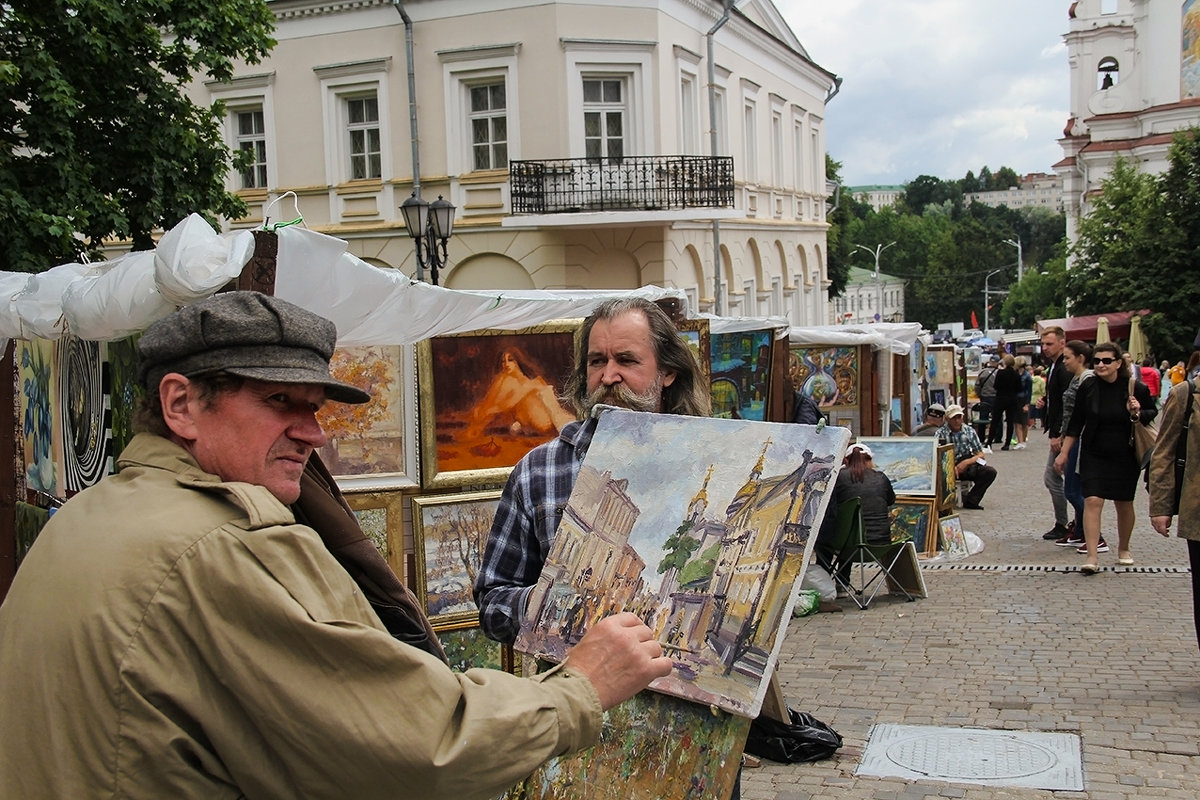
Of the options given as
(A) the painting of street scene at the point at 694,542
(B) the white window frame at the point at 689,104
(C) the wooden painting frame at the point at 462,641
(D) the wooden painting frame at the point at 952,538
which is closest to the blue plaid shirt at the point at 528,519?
(A) the painting of street scene at the point at 694,542

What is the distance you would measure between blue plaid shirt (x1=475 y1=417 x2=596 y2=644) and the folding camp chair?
23.3 ft

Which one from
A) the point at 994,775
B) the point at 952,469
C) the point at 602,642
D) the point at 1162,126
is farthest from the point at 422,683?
the point at 1162,126

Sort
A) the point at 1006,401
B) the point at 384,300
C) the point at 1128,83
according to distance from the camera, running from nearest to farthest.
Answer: the point at 384,300 → the point at 1006,401 → the point at 1128,83

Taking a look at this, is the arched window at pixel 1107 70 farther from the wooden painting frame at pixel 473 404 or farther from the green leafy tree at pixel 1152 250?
the wooden painting frame at pixel 473 404

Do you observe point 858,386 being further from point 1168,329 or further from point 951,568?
point 1168,329

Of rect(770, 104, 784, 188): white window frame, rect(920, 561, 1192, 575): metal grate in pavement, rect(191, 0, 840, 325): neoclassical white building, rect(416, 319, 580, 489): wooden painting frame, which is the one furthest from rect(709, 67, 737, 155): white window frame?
rect(416, 319, 580, 489): wooden painting frame

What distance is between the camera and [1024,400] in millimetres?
24281

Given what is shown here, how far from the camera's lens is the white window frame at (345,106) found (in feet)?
75.8

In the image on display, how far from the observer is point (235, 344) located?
198 centimetres

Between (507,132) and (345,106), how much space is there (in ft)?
12.1

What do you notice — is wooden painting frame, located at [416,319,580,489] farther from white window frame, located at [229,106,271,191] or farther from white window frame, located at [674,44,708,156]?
white window frame, located at [229,106,271,191]

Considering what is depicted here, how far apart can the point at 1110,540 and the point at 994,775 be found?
7.84 m

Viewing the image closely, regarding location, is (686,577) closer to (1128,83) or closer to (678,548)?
(678,548)

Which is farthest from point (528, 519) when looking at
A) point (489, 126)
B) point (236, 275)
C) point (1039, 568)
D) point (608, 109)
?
point (489, 126)
